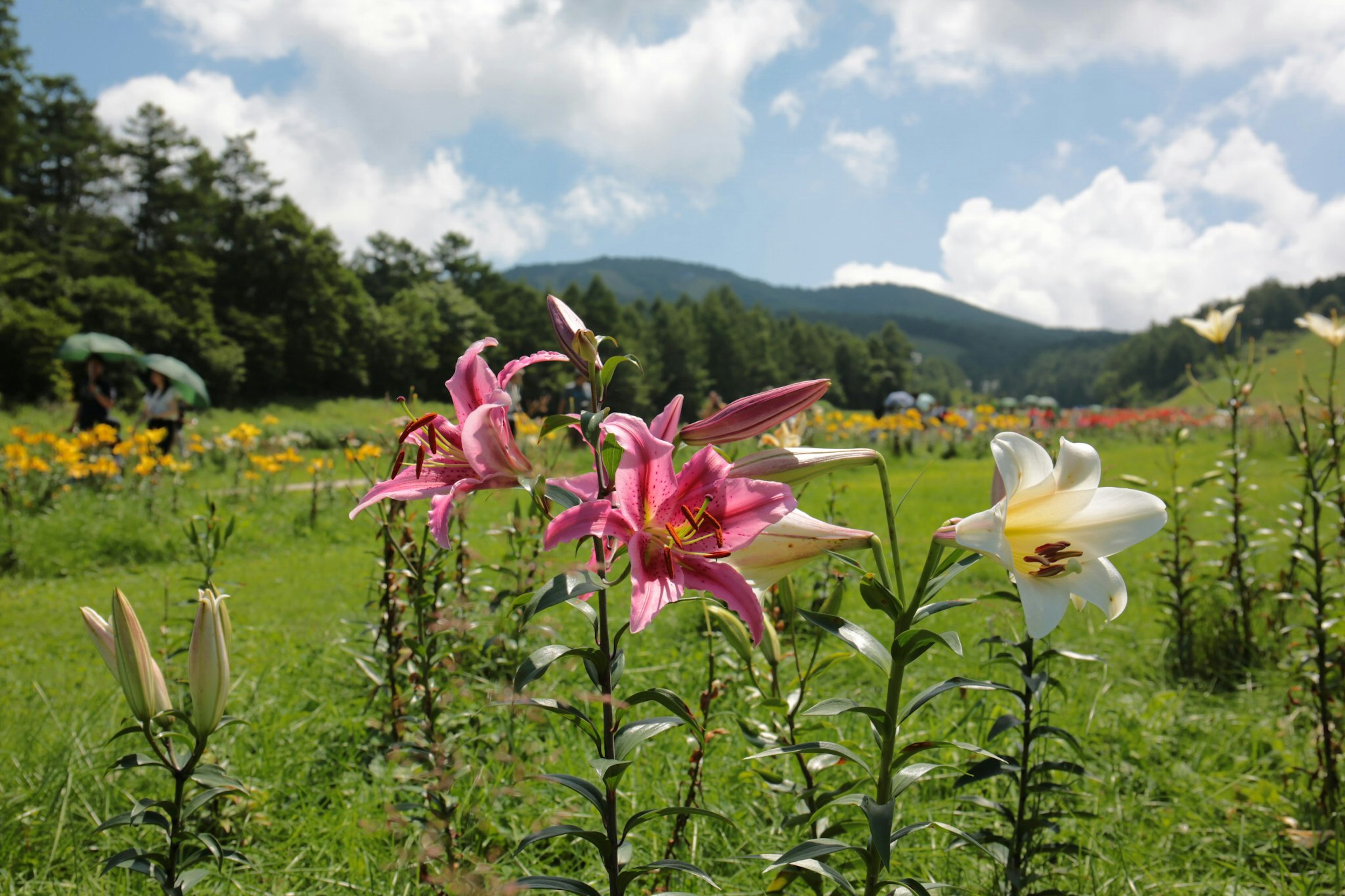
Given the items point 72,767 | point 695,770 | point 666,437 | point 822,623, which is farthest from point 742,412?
point 72,767

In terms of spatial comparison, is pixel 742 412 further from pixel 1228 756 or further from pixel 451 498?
pixel 1228 756

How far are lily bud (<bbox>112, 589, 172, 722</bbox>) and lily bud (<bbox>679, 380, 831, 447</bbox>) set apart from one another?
2.72ft

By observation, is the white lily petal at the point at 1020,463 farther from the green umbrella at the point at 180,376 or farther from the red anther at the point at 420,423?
the green umbrella at the point at 180,376

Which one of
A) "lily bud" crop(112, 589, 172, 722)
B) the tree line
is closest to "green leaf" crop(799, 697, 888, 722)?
"lily bud" crop(112, 589, 172, 722)

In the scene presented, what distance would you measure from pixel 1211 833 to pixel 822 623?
77.0 inches

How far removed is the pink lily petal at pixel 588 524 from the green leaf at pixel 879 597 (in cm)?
29

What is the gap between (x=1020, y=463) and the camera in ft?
2.77

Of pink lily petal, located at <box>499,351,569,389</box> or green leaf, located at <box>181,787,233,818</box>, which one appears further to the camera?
green leaf, located at <box>181,787,233,818</box>

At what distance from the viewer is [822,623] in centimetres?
86

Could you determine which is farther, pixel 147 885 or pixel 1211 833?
pixel 1211 833

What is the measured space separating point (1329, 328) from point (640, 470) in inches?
118

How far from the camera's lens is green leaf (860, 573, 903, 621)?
2.79 feet

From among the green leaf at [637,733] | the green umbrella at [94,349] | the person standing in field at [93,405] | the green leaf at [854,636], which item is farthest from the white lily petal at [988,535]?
the green umbrella at [94,349]

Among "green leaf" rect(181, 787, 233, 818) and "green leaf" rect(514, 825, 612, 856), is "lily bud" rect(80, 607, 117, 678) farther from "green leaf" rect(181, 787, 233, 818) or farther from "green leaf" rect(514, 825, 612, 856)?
"green leaf" rect(514, 825, 612, 856)
